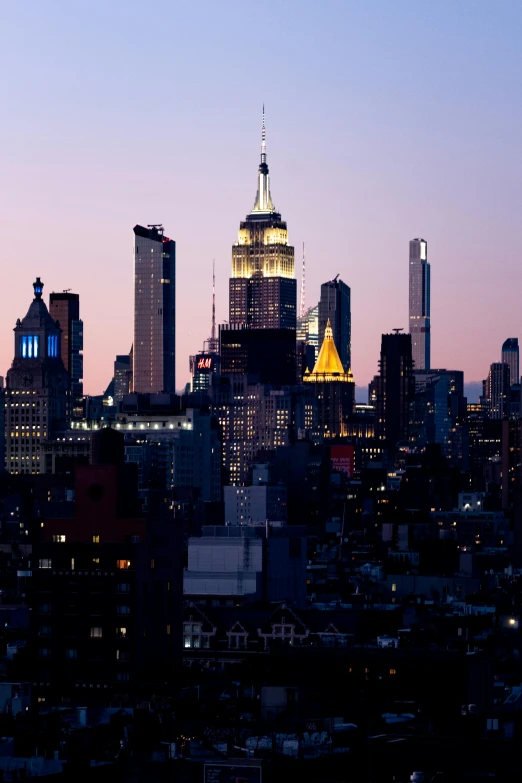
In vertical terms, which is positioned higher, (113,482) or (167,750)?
(113,482)

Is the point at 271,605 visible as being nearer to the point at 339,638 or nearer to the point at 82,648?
the point at 339,638

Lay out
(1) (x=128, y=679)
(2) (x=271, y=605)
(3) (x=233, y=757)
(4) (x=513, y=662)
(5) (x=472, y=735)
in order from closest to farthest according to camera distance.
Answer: (3) (x=233, y=757) < (5) (x=472, y=735) < (1) (x=128, y=679) < (4) (x=513, y=662) < (2) (x=271, y=605)

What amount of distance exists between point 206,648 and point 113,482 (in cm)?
2020

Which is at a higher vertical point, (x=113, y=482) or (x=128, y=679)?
(x=113, y=482)

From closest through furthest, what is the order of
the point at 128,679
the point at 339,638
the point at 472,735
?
the point at 472,735 < the point at 128,679 < the point at 339,638

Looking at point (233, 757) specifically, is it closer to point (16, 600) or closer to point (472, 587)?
point (16, 600)

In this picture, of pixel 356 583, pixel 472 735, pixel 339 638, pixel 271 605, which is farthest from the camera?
pixel 356 583

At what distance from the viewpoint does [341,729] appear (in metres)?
84.8

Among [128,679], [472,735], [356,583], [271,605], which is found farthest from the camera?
[356,583]

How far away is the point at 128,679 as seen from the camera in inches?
4469

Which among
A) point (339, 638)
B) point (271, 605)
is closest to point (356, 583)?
point (271, 605)

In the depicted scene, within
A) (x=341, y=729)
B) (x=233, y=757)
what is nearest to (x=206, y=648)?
(x=341, y=729)

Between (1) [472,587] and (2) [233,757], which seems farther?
(1) [472,587]

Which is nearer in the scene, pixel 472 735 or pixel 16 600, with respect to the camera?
pixel 472 735
